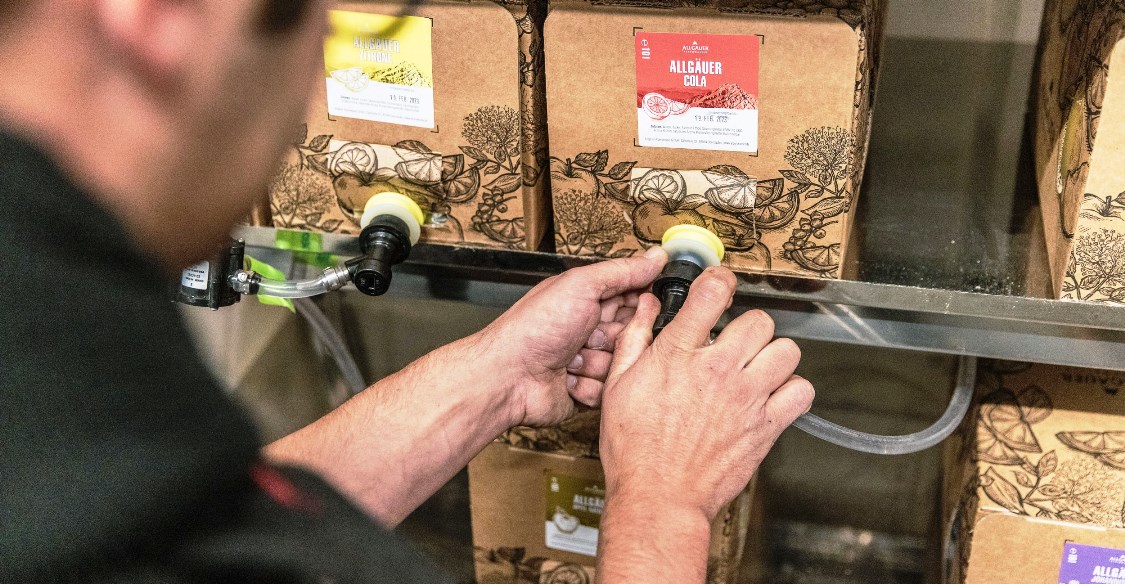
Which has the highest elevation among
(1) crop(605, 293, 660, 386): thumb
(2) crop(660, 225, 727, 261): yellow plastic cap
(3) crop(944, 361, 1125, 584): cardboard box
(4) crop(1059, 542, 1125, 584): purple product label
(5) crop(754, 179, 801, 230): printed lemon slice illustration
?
(5) crop(754, 179, 801, 230): printed lemon slice illustration

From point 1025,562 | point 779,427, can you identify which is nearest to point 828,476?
point 1025,562

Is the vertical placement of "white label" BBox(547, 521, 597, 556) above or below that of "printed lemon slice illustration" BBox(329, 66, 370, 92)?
below

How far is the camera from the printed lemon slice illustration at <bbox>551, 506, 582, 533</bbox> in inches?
50.9

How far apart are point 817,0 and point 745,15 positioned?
0.07m

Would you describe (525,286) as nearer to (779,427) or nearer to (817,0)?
(779,427)

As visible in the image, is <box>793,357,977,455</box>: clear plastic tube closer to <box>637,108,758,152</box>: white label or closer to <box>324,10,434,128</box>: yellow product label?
<box>637,108,758,152</box>: white label

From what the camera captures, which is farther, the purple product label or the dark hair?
the purple product label

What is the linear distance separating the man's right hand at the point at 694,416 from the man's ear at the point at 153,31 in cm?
54

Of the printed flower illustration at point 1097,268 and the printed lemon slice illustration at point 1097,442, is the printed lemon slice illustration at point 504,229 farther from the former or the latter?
the printed lemon slice illustration at point 1097,442

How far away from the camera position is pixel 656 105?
90cm

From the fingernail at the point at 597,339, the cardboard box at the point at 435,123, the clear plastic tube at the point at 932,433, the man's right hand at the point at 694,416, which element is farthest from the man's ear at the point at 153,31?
the clear plastic tube at the point at 932,433

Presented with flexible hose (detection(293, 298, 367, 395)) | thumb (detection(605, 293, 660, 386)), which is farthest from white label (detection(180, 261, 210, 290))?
thumb (detection(605, 293, 660, 386))

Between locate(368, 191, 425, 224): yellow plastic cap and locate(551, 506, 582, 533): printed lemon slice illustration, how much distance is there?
0.47 meters

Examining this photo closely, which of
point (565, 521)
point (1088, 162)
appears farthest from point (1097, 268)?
point (565, 521)
